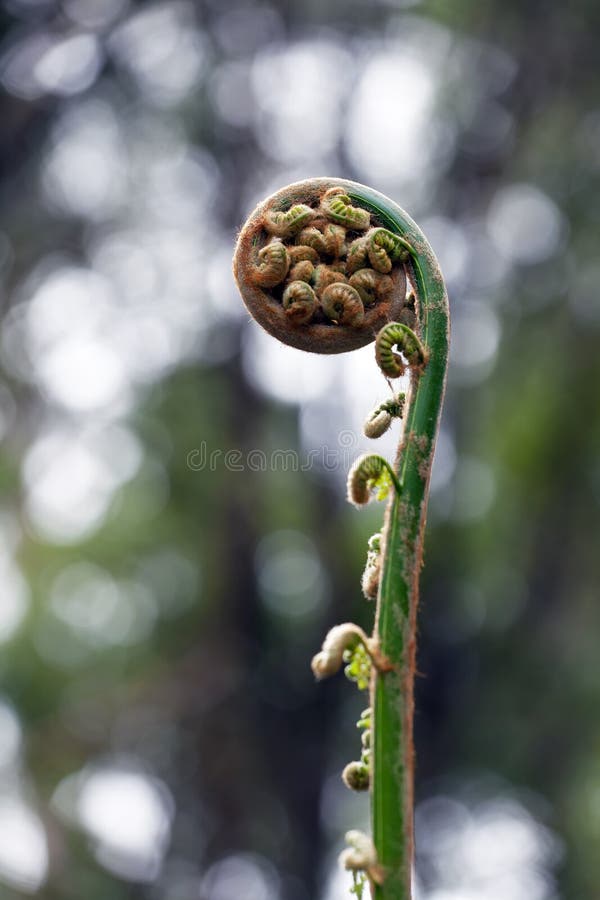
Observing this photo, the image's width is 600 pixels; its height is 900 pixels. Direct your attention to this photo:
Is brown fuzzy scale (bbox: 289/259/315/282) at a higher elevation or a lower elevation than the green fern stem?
higher

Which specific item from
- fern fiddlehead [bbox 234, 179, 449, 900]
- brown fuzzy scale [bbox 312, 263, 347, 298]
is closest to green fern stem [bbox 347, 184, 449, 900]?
fern fiddlehead [bbox 234, 179, 449, 900]

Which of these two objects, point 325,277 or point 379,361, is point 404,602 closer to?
point 379,361

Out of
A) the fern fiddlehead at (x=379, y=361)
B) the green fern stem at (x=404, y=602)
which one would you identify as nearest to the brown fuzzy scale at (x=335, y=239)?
the fern fiddlehead at (x=379, y=361)

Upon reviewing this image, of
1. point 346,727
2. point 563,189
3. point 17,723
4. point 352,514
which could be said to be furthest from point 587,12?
point 17,723

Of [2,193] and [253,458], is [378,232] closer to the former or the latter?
[253,458]

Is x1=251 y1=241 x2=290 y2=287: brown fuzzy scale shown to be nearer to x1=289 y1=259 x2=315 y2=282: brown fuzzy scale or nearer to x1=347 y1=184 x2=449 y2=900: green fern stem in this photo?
x1=289 y1=259 x2=315 y2=282: brown fuzzy scale

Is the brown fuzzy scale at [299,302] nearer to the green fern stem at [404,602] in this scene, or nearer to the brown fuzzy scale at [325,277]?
the brown fuzzy scale at [325,277]
